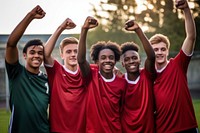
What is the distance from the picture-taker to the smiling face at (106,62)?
9.37 ft

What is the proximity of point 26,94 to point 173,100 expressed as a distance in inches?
46.8

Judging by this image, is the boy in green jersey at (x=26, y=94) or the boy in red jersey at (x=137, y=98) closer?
the boy in green jersey at (x=26, y=94)

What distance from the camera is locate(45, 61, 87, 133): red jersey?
285cm

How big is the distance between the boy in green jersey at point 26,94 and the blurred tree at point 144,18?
16.4ft

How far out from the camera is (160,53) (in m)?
2.96

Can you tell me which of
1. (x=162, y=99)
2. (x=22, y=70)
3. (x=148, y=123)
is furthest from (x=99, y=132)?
(x=22, y=70)

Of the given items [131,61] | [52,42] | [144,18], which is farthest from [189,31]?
[144,18]

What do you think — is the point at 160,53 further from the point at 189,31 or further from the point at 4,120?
the point at 4,120

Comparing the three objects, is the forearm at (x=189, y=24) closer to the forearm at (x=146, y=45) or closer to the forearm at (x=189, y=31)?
the forearm at (x=189, y=31)

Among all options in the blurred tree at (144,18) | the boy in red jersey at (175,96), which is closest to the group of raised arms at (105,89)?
the boy in red jersey at (175,96)

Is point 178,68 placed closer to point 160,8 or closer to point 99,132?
point 99,132

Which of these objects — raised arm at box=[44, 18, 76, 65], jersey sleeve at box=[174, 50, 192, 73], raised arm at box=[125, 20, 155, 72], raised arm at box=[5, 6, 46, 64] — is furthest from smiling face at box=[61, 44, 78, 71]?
jersey sleeve at box=[174, 50, 192, 73]

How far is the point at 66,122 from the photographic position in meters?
2.86

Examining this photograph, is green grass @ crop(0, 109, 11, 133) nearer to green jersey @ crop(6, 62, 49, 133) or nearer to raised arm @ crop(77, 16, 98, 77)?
green jersey @ crop(6, 62, 49, 133)
